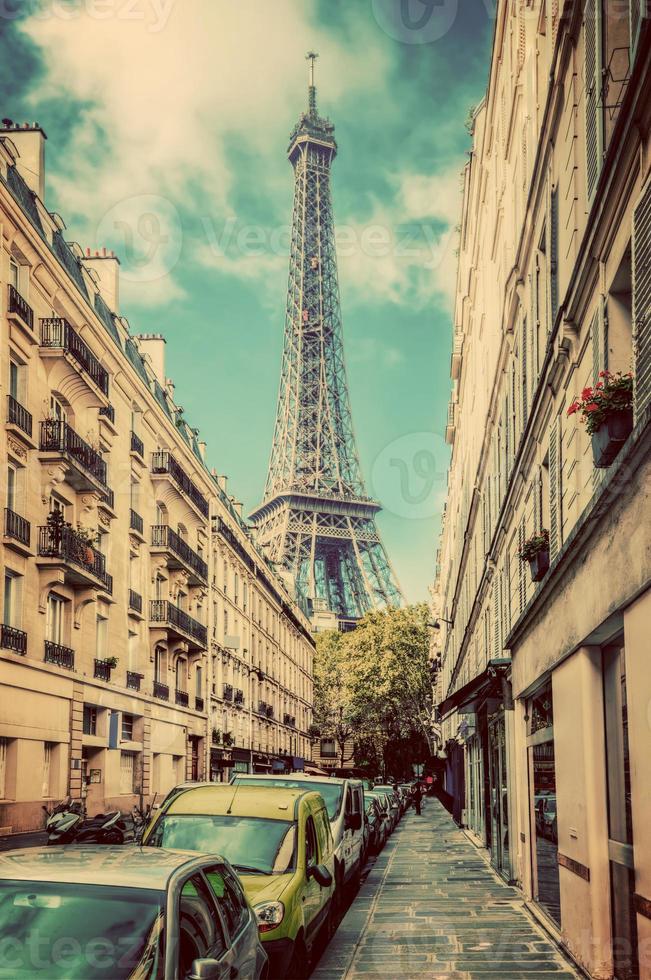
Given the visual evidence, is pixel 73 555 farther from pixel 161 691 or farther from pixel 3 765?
pixel 161 691

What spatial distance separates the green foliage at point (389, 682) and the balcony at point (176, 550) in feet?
110

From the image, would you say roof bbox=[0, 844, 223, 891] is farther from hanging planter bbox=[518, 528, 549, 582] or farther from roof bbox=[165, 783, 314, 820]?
hanging planter bbox=[518, 528, 549, 582]

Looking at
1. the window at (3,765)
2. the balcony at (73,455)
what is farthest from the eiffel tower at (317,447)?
the window at (3,765)

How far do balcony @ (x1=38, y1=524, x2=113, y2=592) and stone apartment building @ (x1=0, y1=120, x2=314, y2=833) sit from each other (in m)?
0.07

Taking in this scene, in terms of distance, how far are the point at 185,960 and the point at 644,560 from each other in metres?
3.56

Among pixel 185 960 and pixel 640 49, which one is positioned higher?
pixel 640 49

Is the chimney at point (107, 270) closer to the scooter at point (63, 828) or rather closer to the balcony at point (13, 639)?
the balcony at point (13, 639)

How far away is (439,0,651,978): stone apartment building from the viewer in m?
7.49

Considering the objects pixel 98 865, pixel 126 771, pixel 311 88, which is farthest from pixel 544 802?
pixel 311 88

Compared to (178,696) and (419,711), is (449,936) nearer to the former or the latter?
(178,696)

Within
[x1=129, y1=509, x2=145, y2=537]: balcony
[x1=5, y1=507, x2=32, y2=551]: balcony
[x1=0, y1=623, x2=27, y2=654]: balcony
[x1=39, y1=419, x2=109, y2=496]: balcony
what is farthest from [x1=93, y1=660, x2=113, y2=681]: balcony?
[x1=5, y1=507, x2=32, y2=551]: balcony

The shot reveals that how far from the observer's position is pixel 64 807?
85.9 feet

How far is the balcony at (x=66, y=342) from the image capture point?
3003 cm

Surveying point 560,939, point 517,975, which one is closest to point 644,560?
point 517,975
